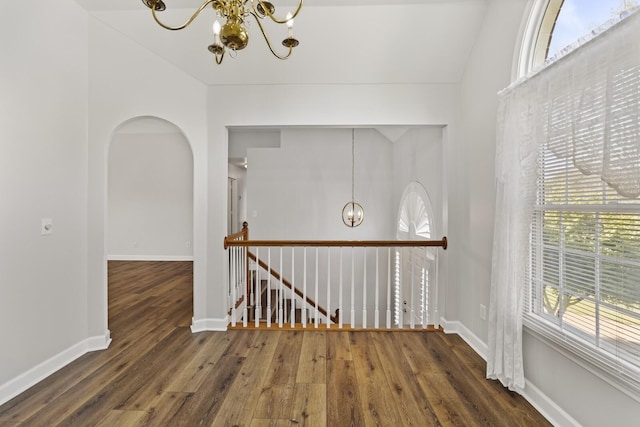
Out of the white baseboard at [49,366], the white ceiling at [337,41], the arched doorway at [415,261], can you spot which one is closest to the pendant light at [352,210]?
the arched doorway at [415,261]

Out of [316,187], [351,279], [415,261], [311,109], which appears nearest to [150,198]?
[316,187]

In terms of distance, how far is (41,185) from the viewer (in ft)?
7.79

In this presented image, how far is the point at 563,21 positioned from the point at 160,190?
A: 7729 mm

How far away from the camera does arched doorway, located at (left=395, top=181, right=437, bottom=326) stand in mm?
3896

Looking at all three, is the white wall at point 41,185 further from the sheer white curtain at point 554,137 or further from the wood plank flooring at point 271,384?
the sheer white curtain at point 554,137

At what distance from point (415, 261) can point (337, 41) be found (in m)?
3.11

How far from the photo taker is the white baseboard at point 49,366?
2.15m

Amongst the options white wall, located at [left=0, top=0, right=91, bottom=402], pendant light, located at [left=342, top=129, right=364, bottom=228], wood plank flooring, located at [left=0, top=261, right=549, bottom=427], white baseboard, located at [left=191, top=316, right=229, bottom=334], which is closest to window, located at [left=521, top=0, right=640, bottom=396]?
wood plank flooring, located at [left=0, top=261, right=549, bottom=427]

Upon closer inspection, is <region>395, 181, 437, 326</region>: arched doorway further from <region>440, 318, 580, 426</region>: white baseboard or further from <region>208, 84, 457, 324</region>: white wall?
<region>208, 84, 457, 324</region>: white wall

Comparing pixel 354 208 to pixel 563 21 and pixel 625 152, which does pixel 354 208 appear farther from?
pixel 625 152

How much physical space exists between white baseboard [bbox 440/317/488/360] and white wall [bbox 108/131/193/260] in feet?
19.9

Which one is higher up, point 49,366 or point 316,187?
point 316,187

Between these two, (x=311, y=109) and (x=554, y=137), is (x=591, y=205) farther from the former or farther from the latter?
(x=311, y=109)

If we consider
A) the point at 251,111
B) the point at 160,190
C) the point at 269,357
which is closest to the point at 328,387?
the point at 269,357
